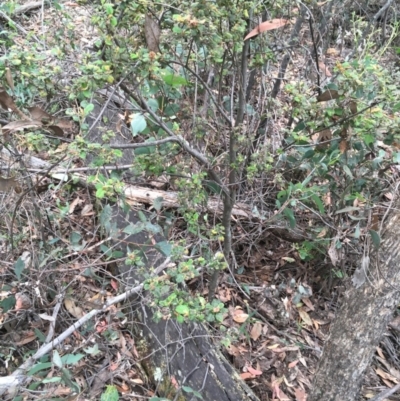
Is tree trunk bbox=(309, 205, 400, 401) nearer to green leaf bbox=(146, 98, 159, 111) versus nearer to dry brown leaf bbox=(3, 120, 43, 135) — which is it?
green leaf bbox=(146, 98, 159, 111)

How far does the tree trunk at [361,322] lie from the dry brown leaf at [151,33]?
124 cm

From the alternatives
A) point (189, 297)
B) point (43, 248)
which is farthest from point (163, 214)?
point (189, 297)

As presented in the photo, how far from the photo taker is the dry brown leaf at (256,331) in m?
2.58

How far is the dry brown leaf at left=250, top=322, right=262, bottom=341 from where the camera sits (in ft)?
8.48

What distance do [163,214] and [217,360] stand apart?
91 centimetres

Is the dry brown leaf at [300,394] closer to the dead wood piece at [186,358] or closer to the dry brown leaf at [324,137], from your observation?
the dead wood piece at [186,358]

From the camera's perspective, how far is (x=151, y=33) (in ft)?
4.60

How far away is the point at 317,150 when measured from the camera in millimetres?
2059

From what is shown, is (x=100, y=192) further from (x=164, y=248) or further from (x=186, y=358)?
(x=186, y=358)

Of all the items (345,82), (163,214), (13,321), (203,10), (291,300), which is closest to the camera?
(203,10)

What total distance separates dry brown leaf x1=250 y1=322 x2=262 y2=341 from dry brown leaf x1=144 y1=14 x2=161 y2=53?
184cm

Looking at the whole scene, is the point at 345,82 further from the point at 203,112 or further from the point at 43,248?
the point at 43,248

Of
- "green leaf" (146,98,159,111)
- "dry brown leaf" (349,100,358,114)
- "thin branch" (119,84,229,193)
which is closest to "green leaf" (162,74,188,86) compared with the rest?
"thin branch" (119,84,229,193)

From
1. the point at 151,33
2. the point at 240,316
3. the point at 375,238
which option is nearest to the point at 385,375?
the point at 240,316
